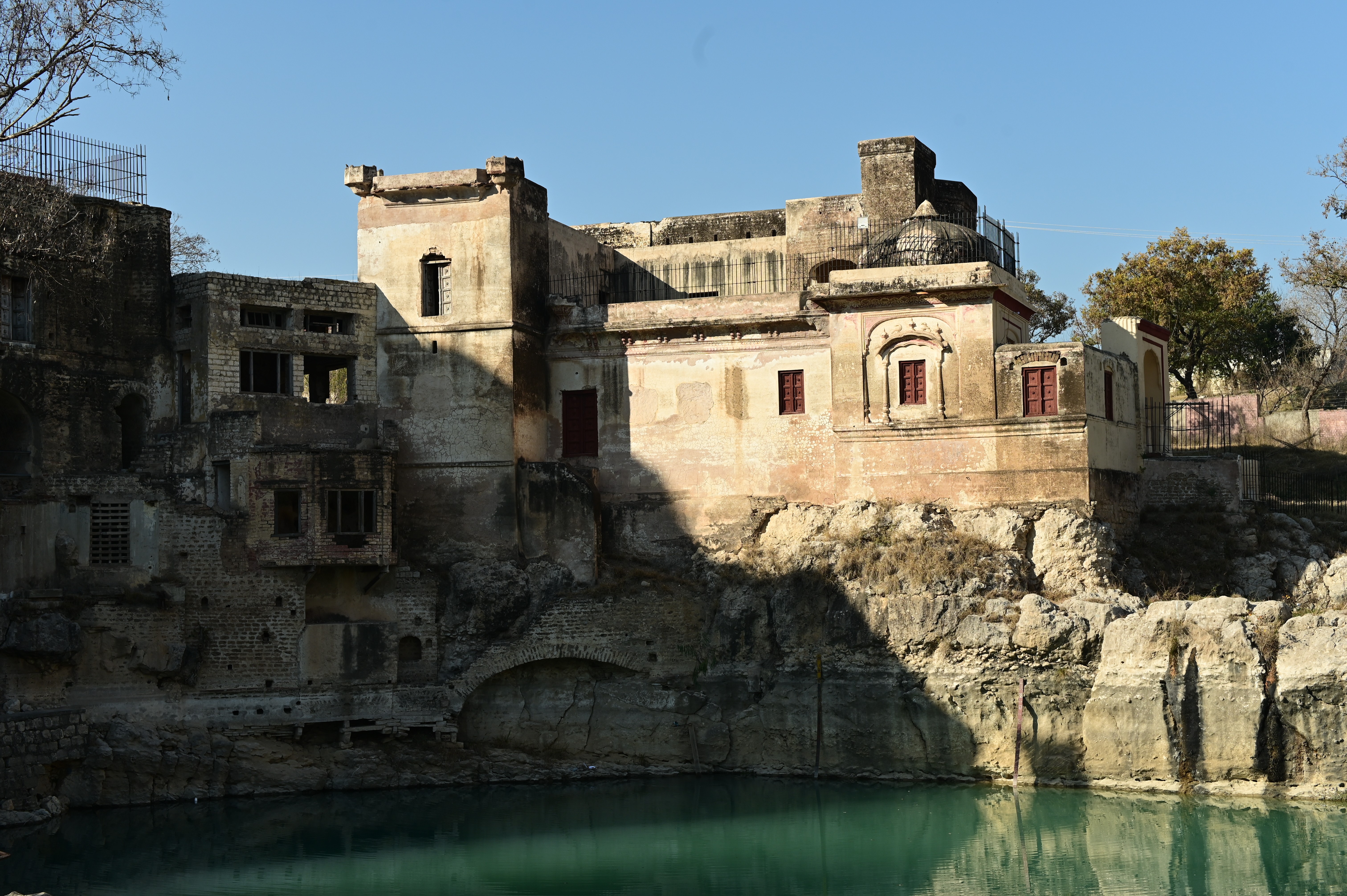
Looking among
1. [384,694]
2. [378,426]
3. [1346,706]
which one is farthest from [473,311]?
[1346,706]

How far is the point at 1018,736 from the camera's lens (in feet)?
89.7

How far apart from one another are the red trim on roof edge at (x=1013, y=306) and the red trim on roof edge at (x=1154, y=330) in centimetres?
282

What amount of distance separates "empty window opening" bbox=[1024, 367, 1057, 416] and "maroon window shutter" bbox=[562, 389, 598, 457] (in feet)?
28.7

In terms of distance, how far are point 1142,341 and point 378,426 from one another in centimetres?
1649

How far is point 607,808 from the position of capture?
27.8 meters

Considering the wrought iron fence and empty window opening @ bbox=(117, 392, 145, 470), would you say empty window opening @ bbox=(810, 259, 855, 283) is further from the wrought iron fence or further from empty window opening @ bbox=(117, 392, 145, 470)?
empty window opening @ bbox=(117, 392, 145, 470)

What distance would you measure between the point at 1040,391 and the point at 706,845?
433 inches

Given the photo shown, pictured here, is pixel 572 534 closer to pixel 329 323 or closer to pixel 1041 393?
pixel 329 323

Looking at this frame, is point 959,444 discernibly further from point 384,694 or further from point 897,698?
point 384,694

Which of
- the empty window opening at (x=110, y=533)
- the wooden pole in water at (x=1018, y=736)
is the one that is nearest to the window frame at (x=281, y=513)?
the empty window opening at (x=110, y=533)

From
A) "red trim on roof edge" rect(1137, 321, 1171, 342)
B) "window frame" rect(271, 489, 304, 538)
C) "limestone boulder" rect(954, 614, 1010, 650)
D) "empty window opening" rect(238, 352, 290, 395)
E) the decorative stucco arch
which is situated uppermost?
"red trim on roof edge" rect(1137, 321, 1171, 342)

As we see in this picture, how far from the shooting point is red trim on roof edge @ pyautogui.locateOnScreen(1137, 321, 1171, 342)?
34938 mm

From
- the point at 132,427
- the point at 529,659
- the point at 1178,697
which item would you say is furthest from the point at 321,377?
the point at 1178,697

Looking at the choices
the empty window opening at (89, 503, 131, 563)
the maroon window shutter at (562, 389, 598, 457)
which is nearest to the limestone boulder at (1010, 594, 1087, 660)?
the maroon window shutter at (562, 389, 598, 457)
